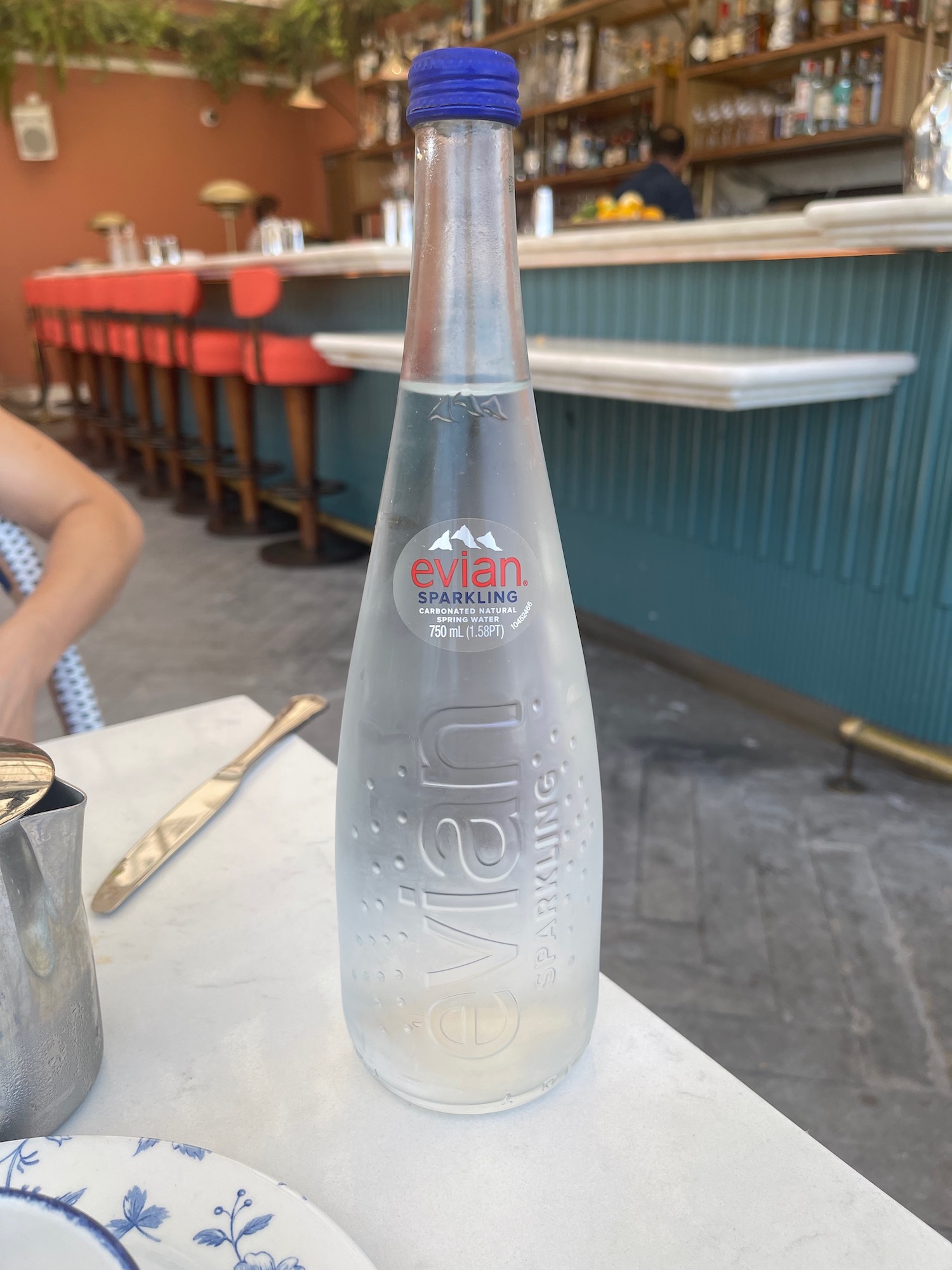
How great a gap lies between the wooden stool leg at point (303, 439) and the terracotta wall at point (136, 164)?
20.0 feet

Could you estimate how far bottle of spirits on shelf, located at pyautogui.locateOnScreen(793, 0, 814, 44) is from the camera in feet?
14.1

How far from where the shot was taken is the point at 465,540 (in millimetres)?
347

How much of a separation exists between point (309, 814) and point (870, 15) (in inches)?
194

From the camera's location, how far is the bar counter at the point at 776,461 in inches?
74.8

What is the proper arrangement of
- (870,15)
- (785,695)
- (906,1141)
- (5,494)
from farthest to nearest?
1. (870,15)
2. (785,695)
3. (906,1141)
4. (5,494)

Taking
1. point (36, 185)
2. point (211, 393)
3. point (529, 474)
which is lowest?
point (211, 393)

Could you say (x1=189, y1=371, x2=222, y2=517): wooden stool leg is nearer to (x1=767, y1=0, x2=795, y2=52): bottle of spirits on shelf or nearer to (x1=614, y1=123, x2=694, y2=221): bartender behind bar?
(x1=614, y1=123, x2=694, y2=221): bartender behind bar

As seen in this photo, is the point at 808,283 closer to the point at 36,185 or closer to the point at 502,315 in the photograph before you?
the point at 502,315

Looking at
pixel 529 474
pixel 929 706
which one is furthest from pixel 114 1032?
pixel 929 706

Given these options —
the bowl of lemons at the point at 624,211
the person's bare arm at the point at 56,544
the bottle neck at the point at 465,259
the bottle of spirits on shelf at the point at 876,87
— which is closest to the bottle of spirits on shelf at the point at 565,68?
the bowl of lemons at the point at 624,211

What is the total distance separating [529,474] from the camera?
363 mm

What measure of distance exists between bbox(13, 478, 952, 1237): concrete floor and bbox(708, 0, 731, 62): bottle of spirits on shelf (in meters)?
3.53

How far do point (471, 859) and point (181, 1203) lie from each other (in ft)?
0.50

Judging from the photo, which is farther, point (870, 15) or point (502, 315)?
point (870, 15)
